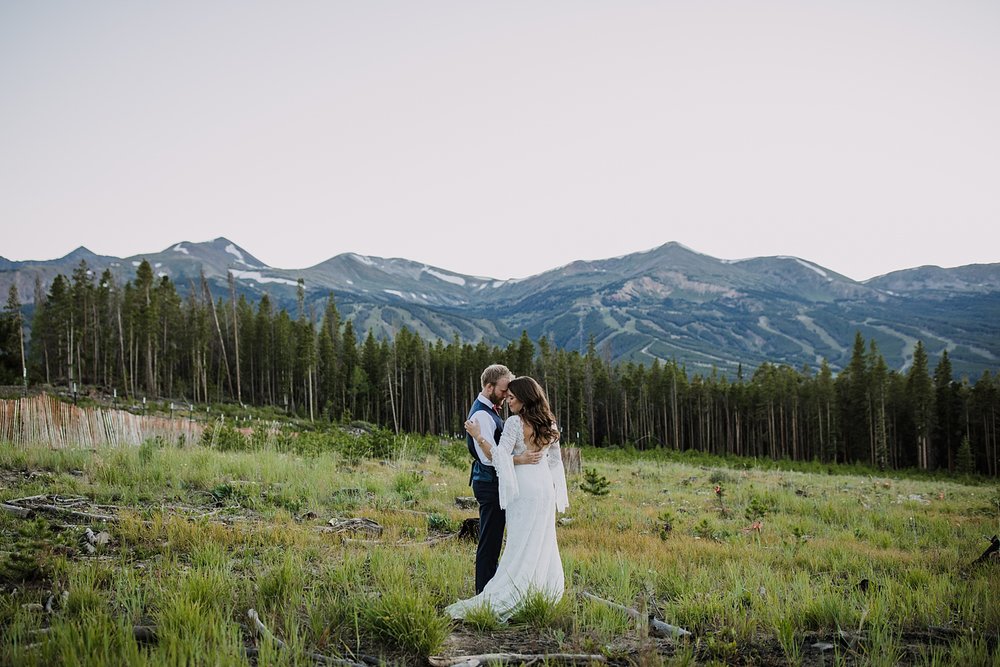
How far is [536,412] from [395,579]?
223cm

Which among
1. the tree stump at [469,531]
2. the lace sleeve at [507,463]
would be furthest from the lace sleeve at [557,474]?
the tree stump at [469,531]

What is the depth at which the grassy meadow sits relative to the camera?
443 centimetres

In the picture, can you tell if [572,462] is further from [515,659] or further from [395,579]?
[515,659]

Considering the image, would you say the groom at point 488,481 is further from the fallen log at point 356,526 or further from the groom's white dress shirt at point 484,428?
the fallen log at point 356,526

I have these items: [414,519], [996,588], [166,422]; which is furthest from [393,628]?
[166,422]

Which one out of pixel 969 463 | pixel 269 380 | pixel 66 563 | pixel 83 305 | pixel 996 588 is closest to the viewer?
pixel 66 563

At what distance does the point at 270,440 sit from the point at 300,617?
15738 mm

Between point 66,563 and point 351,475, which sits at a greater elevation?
point 66,563

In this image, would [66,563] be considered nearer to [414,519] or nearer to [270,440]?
[414,519]

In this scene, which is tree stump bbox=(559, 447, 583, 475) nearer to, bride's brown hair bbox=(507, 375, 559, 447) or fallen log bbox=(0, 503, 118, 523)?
fallen log bbox=(0, 503, 118, 523)

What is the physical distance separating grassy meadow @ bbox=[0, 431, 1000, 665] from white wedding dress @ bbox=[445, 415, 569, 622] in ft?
0.82

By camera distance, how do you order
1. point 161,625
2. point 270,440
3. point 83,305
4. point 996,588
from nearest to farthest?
point 161,625, point 996,588, point 270,440, point 83,305

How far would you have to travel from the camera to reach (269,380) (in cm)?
7094

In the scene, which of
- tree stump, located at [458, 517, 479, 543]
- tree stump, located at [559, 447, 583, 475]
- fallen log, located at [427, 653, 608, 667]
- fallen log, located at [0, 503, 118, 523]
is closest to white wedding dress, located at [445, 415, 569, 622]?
fallen log, located at [427, 653, 608, 667]
